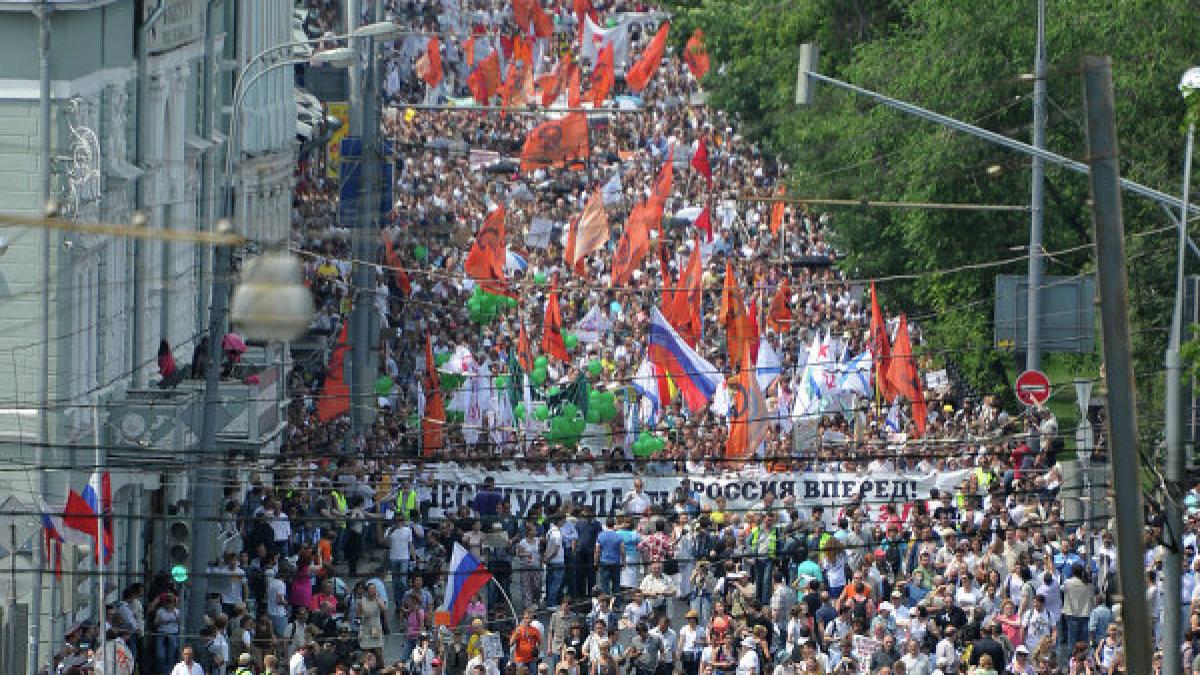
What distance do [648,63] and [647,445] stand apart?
41.8 metres

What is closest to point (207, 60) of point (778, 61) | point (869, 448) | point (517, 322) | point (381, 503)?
point (381, 503)

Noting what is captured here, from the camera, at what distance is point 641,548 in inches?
1534

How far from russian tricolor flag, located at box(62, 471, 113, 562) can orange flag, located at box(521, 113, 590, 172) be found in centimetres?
4520

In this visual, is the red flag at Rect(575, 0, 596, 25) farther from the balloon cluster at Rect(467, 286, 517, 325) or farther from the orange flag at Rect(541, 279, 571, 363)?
the orange flag at Rect(541, 279, 571, 363)

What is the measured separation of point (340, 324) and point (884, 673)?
23725 mm

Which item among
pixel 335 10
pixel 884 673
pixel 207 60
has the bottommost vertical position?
pixel 884 673

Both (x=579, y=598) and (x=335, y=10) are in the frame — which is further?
(x=335, y=10)

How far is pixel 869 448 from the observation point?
147 feet

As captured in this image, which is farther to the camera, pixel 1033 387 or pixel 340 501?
pixel 1033 387

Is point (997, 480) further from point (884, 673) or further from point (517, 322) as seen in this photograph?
point (517, 322)

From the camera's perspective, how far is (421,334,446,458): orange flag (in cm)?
4668

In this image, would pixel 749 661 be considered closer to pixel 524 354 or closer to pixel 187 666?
pixel 187 666

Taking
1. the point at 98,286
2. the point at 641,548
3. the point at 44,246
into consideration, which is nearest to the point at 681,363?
the point at 641,548

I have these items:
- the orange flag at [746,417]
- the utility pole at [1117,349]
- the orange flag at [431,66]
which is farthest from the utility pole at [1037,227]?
the orange flag at [431,66]
